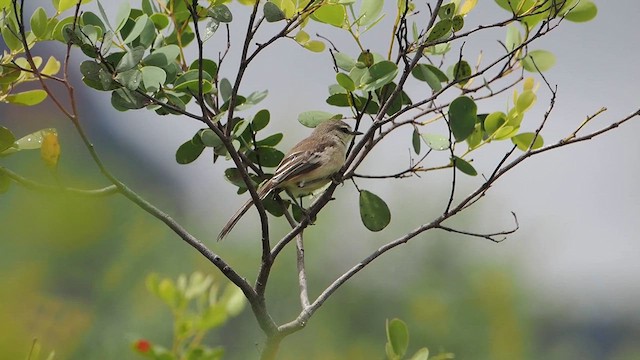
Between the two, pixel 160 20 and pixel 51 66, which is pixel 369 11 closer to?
pixel 160 20

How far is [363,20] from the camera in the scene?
1489mm

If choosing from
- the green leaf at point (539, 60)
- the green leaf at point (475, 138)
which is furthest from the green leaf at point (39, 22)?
the green leaf at point (539, 60)

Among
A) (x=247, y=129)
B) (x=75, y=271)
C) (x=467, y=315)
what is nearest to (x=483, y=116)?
(x=247, y=129)

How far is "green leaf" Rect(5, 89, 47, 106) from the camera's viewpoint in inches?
56.6

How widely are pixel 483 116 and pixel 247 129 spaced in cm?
42

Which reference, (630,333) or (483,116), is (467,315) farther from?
(483,116)

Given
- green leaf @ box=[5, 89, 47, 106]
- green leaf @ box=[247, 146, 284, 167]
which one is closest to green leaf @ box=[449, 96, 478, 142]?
green leaf @ box=[247, 146, 284, 167]

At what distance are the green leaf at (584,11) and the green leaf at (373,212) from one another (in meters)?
0.47

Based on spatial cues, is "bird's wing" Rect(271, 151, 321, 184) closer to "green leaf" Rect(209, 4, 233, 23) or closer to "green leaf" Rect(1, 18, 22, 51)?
"green leaf" Rect(209, 4, 233, 23)

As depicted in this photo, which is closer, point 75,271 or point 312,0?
point 312,0

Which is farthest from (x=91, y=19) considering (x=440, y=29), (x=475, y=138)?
(x=475, y=138)

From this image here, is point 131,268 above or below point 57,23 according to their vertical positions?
below

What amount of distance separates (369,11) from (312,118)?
0.73 ft

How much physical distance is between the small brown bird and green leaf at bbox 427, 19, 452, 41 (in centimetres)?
29
